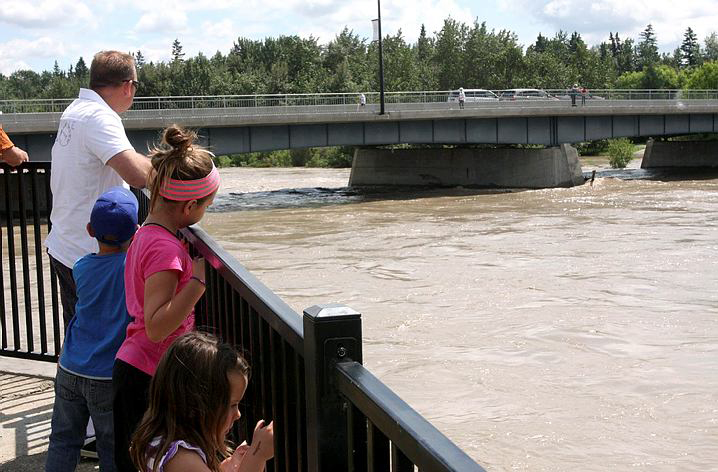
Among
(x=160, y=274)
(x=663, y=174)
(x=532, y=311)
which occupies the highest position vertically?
(x=160, y=274)

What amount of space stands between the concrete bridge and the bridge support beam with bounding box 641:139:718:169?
414 cm

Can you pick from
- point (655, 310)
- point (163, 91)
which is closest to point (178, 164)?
point (655, 310)

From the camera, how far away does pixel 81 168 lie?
4051mm

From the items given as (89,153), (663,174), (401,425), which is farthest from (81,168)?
(663,174)

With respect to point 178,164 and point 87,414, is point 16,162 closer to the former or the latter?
point 87,414

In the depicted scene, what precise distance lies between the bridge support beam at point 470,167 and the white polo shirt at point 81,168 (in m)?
39.1

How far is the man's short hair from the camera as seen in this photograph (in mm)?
4062

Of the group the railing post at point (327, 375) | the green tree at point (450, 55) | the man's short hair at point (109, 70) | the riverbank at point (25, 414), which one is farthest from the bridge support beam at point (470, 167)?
the green tree at point (450, 55)

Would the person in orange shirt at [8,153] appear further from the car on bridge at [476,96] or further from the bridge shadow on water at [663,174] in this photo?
the bridge shadow on water at [663,174]

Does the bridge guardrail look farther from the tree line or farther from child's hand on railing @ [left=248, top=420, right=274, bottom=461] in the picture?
the tree line

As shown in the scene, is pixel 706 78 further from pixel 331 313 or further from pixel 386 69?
pixel 331 313

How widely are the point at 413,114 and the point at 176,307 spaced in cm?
3586

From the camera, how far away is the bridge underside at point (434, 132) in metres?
35.2

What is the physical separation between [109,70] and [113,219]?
2.67ft
